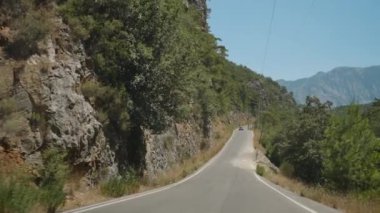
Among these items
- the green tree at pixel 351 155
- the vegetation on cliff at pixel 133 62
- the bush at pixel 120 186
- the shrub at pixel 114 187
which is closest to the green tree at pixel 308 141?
the green tree at pixel 351 155

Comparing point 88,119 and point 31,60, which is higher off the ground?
point 31,60

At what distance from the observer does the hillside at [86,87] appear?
1530 centimetres

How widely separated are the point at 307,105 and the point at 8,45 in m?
67.4

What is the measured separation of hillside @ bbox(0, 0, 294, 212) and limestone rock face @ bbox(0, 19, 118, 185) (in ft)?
0.12

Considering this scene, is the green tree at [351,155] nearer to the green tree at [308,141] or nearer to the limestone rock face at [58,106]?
the green tree at [308,141]

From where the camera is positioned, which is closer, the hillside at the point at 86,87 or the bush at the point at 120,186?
the hillside at the point at 86,87

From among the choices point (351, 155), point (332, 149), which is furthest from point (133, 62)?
point (332, 149)

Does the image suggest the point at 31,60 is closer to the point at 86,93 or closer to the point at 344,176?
the point at 86,93

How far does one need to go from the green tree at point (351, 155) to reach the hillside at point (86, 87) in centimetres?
3165

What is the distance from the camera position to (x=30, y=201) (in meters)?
10.7

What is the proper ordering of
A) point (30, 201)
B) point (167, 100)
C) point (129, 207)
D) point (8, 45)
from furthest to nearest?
point (167, 100) → point (8, 45) → point (129, 207) → point (30, 201)

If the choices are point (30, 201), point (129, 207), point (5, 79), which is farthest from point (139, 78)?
point (30, 201)

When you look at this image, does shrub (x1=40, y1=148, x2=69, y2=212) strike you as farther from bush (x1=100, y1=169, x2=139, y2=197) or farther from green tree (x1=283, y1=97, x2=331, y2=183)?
green tree (x1=283, y1=97, x2=331, y2=183)

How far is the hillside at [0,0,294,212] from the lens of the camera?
15.3m
